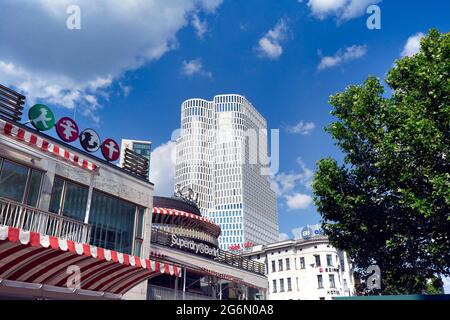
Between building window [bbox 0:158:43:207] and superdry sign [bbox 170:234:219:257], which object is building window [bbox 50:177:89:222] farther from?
superdry sign [bbox 170:234:219:257]

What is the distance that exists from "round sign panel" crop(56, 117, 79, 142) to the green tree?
43.3ft

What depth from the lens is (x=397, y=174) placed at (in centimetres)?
1827

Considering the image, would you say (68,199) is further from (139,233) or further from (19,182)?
(139,233)

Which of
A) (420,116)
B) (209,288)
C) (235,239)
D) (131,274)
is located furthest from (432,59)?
(235,239)

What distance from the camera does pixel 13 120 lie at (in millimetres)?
14367

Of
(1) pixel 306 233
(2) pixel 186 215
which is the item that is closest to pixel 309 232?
(1) pixel 306 233

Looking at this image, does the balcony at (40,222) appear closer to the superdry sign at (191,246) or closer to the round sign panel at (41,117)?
the round sign panel at (41,117)

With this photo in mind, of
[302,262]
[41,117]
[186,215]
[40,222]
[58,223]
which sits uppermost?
[302,262]

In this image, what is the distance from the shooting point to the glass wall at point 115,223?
1667 cm

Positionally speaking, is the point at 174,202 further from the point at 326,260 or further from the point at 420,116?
the point at 326,260

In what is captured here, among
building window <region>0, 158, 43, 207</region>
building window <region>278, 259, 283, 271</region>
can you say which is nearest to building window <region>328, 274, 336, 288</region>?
building window <region>278, 259, 283, 271</region>

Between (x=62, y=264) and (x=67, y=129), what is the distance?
6.74 meters

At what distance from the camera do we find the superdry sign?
24556mm

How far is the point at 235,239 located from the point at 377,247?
566ft
